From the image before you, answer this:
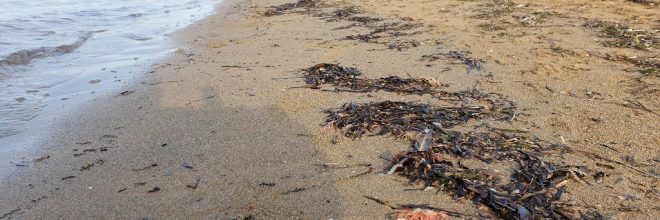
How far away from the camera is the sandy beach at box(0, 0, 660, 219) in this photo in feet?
7.68

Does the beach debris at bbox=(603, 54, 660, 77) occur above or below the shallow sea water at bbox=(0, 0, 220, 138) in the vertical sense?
below

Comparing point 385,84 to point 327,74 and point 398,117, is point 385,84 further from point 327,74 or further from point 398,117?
point 398,117

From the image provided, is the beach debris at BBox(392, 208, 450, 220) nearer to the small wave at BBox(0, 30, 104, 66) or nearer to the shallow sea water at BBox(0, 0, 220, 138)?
the shallow sea water at BBox(0, 0, 220, 138)

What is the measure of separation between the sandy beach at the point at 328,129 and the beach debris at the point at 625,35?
33 mm

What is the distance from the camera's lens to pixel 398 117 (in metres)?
3.23

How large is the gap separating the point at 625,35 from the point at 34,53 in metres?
7.16

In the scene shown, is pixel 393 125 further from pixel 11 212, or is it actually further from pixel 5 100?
pixel 5 100

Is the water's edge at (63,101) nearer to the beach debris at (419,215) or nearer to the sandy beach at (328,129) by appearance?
the sandy beach at (328,129)

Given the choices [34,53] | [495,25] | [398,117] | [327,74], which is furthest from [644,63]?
[34,53]

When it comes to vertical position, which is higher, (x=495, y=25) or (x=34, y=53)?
(x=34, y=53)

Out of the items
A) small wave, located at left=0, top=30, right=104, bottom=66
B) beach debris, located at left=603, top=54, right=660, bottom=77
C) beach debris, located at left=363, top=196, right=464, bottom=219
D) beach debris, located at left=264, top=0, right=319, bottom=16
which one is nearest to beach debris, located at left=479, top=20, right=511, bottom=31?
beach debris, located at left=603, top=54, right=660, bottom=77

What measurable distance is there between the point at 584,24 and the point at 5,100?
6.39 metres

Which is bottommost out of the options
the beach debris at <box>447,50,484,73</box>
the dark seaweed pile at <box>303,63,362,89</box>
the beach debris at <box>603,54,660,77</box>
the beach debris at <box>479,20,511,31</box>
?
the beach debris at <box>603,54,660,77</box>

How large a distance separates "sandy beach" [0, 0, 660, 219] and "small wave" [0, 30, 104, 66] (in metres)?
1.62
